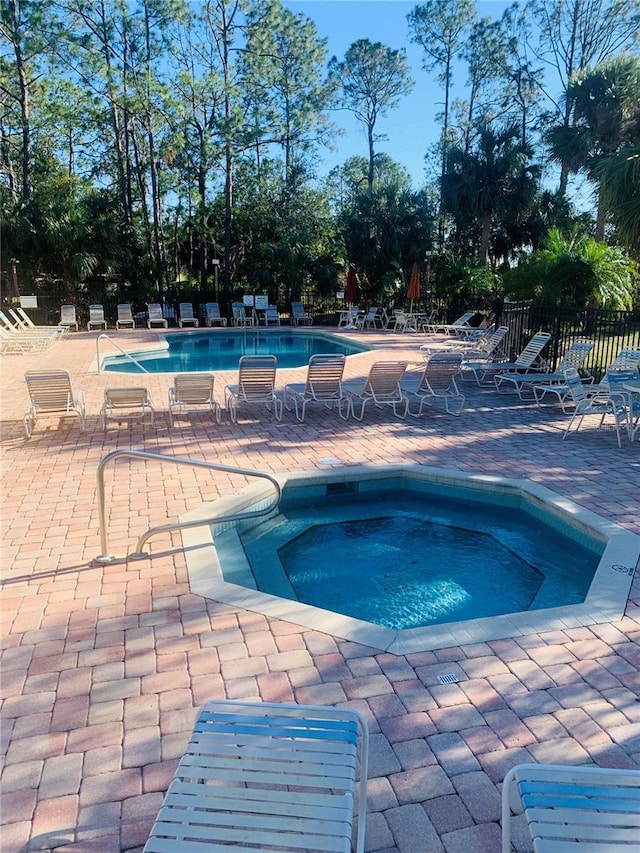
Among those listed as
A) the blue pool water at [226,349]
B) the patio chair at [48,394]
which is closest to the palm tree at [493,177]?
the blue pool water at [226,349]

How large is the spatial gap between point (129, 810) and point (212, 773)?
58 centimetres

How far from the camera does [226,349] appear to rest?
20594 millimetres

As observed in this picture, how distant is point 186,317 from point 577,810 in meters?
24.9

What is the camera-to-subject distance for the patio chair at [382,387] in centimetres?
922

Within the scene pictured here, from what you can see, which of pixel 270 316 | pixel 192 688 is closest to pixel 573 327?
pixel 192 688

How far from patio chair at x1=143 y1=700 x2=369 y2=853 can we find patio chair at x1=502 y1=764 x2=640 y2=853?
544 millimetres

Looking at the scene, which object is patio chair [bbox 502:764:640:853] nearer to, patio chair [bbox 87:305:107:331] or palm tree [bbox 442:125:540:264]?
patio chair [bbox 87:305:107:331]

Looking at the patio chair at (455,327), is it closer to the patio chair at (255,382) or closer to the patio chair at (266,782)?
the patio chair at (255,382)

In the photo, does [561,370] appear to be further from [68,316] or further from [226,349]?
[68,316]

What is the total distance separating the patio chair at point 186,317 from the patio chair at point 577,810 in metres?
24.3

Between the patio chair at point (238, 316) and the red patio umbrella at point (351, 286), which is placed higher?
the red patio umbrella at point (351, 286)

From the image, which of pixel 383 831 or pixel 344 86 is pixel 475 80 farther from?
pixel 383 831

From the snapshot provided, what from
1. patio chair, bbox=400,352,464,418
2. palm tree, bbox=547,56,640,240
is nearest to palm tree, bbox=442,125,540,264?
palm tree, bbox=547,56,640,240

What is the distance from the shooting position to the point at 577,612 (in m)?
3.95
